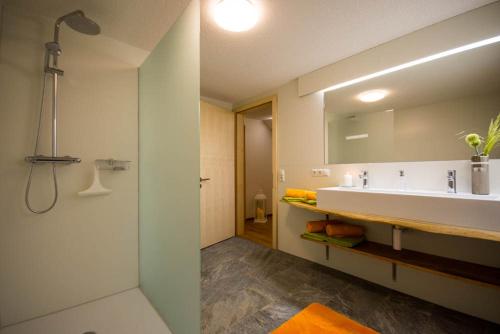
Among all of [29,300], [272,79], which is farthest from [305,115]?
[29,300]

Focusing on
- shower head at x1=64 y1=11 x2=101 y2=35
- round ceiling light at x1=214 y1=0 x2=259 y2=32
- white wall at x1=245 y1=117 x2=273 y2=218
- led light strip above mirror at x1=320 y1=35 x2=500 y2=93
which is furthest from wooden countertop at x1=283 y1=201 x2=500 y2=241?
white wall at x1=245 y1=117 x2=273 y2=218

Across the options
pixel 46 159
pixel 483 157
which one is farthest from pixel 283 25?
pixel 46 159

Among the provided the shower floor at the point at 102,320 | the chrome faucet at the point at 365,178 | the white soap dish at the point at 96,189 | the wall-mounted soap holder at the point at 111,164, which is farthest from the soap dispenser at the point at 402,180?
the white soap dish at the point at 96,189

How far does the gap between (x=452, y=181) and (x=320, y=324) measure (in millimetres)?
1404

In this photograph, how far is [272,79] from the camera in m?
2.40

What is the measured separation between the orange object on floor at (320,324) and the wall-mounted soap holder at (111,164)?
1.71 m

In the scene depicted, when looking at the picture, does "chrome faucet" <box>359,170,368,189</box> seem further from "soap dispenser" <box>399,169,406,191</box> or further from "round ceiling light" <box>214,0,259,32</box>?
"round ceiling light" <box>214,0,259,32</box>

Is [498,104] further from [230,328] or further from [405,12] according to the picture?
[230,328]

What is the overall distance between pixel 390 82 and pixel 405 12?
0.54m

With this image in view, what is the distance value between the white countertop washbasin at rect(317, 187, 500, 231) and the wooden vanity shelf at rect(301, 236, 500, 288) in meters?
0.38

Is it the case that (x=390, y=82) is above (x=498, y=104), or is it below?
above

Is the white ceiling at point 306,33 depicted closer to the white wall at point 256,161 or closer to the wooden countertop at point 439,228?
the wooden countertop at point 439,228

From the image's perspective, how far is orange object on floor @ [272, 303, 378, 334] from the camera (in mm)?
1282

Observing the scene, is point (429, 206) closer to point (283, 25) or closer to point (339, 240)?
point (339, 240)
